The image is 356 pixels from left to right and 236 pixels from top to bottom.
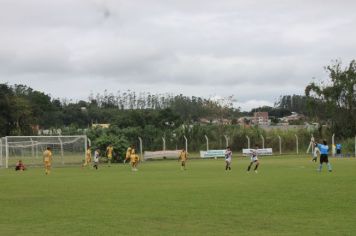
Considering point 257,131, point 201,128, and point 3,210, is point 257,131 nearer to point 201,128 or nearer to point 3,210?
point 201,128

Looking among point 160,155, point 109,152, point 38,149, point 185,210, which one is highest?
point 38,149

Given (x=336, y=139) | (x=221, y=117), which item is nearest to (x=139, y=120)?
(x=221, y=117)

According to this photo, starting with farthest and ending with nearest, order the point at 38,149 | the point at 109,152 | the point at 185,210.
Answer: the point at 38,149, the point at 109,152, the point at 185,210

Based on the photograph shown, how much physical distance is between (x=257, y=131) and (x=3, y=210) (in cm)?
5623

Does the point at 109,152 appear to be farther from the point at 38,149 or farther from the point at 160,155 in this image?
the point at 160,155

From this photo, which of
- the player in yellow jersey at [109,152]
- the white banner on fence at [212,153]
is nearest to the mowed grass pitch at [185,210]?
the player in yellow jersey at [109,152]

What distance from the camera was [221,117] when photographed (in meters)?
97.8

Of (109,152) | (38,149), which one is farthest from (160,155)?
(38,149)

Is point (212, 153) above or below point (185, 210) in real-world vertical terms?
above

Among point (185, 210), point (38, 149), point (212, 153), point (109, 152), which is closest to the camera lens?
point (185, 210)

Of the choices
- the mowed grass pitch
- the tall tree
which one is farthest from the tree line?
the mowed grass pitch

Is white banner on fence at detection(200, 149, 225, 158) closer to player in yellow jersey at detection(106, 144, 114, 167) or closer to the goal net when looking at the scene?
player in yellow jersey at detection(106, 144, 114, 167)

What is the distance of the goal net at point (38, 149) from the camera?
49419 mm

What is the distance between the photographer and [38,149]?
50844mm
